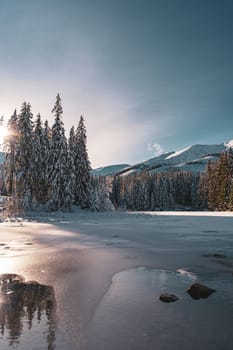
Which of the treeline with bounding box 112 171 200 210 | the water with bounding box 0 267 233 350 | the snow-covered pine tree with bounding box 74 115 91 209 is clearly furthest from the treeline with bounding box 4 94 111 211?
the treeline with bounding box 112 171 200 210

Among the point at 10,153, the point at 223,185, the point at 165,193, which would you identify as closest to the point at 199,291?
the point at 10,153

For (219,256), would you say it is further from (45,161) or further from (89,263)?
(45,161)

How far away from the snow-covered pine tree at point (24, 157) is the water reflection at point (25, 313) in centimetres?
2876

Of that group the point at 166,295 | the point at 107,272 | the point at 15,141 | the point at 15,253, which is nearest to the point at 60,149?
the point at 15,141

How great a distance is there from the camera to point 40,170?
37875 mm

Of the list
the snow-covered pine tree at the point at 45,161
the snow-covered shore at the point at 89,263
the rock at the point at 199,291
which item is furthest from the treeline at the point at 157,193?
the rock at the point at 199,291

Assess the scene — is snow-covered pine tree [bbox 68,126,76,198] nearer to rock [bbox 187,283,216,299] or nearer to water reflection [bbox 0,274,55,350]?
water reflection [bbox 0,274,55,350]

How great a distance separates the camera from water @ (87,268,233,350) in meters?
3.77

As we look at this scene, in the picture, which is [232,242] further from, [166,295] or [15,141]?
[15,141]

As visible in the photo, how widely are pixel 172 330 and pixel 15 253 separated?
725 cm

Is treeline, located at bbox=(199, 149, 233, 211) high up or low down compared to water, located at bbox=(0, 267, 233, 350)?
up

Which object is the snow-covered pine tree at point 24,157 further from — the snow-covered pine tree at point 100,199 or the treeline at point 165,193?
the treeline at point 165,193

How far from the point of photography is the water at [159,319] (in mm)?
3771

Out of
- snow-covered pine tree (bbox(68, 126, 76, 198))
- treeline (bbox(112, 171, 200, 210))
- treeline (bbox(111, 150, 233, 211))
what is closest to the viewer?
snow-covered pine tree (bbox(68, 126, 76, 198))
